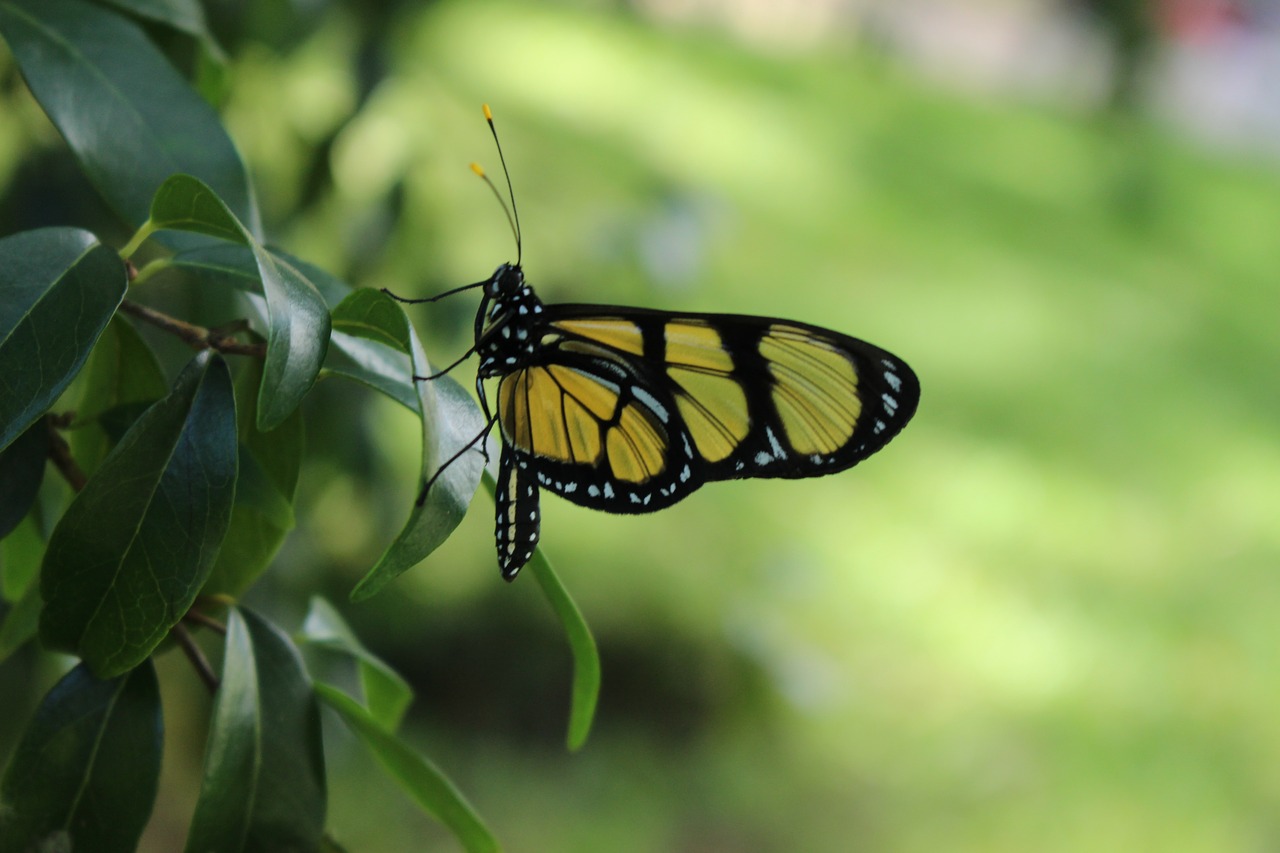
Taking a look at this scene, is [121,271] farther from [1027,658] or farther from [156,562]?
[1027,658]

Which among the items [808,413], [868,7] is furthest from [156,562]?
[868,7]

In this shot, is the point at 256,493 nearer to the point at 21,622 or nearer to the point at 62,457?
the point at 62,457

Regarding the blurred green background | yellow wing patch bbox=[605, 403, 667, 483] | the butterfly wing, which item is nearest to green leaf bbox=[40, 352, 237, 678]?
the butterfly wing

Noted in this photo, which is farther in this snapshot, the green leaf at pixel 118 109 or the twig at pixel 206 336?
the green leaf at pixel 118 109

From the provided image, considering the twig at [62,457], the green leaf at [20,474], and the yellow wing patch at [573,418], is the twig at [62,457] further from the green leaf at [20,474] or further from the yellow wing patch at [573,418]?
the yellow wing patch at [573,418]

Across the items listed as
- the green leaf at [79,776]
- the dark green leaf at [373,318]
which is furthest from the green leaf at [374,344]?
the green leaf at [79,776]

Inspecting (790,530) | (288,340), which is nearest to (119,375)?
(288,340)

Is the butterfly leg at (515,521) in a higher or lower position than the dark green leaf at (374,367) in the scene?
lower
